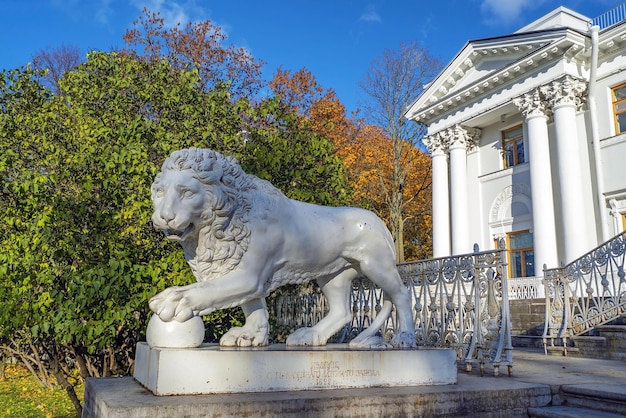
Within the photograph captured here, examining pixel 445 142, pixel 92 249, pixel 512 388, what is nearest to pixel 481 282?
pixel 512 388

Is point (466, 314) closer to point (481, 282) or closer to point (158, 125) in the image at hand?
point (481, 282)

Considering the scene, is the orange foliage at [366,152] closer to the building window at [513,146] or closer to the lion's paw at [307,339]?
the building window at [513,146]

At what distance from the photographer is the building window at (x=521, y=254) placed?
66.7 feet

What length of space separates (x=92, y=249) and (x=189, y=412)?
12.2ft

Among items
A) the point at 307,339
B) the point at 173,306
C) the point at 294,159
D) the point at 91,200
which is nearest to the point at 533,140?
the point at 294,159

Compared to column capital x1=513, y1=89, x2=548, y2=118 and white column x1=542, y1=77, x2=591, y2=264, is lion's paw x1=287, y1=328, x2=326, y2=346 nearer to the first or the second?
white column x1=542, y1=77, x2=591, y2=264

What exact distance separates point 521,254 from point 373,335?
1793 centimetres

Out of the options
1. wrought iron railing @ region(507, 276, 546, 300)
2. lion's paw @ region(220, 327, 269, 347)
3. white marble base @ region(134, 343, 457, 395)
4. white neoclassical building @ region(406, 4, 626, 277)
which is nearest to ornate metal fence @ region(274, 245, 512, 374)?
white marble base @ region(134, 343, 457, 395)

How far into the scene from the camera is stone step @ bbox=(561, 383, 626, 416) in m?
4.05

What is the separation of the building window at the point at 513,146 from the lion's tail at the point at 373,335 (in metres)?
18.3

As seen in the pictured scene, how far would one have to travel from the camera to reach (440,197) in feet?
77.9

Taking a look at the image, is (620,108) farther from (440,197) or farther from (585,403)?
(585,403)

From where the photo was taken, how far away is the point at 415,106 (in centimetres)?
2466

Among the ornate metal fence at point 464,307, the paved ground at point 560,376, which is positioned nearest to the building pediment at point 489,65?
the paved ground at point 560,376
